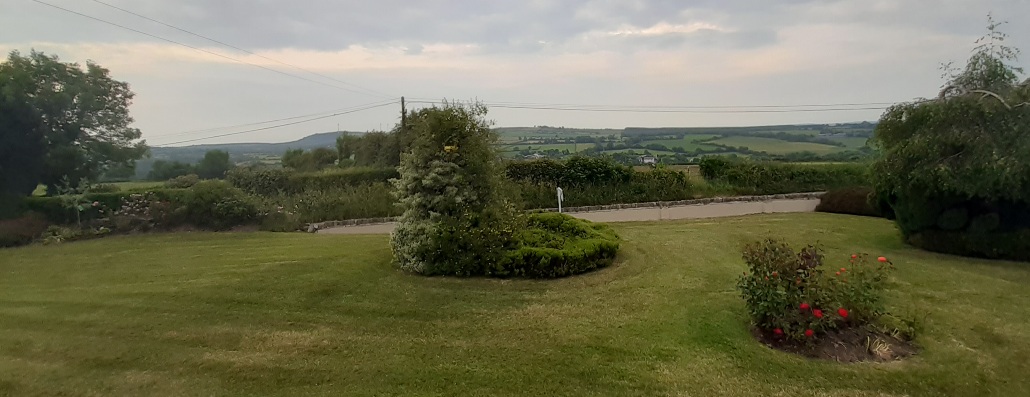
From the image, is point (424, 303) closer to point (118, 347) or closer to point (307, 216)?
point (118, 347)

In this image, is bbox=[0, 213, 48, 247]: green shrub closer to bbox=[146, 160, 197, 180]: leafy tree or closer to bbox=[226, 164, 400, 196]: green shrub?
bbox=[146, 160, 197, 180]: leafy tree

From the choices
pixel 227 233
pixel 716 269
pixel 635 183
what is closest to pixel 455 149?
pixel 716 269

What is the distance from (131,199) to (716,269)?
14.0m

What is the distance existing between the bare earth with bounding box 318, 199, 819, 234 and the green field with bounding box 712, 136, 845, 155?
23.7 ft

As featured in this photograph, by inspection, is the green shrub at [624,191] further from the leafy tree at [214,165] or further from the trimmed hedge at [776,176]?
the leafy tree at [214,165]

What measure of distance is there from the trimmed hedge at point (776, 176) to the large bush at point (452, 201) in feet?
52.3

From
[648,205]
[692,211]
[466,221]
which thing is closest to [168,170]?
[466,221]

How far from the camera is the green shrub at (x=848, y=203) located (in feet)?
52.4

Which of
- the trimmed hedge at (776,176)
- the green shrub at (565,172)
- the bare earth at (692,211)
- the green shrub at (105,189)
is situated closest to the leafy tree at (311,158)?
the green shrub at (105,189)

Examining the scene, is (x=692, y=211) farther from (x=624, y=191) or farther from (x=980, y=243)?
(x=980, y=243)

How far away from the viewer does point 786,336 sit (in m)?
5.19

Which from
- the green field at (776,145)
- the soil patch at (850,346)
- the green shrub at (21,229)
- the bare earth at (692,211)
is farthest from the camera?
the green field at (776,145)

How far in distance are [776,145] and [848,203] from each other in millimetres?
13532

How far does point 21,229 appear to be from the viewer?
13109mm
